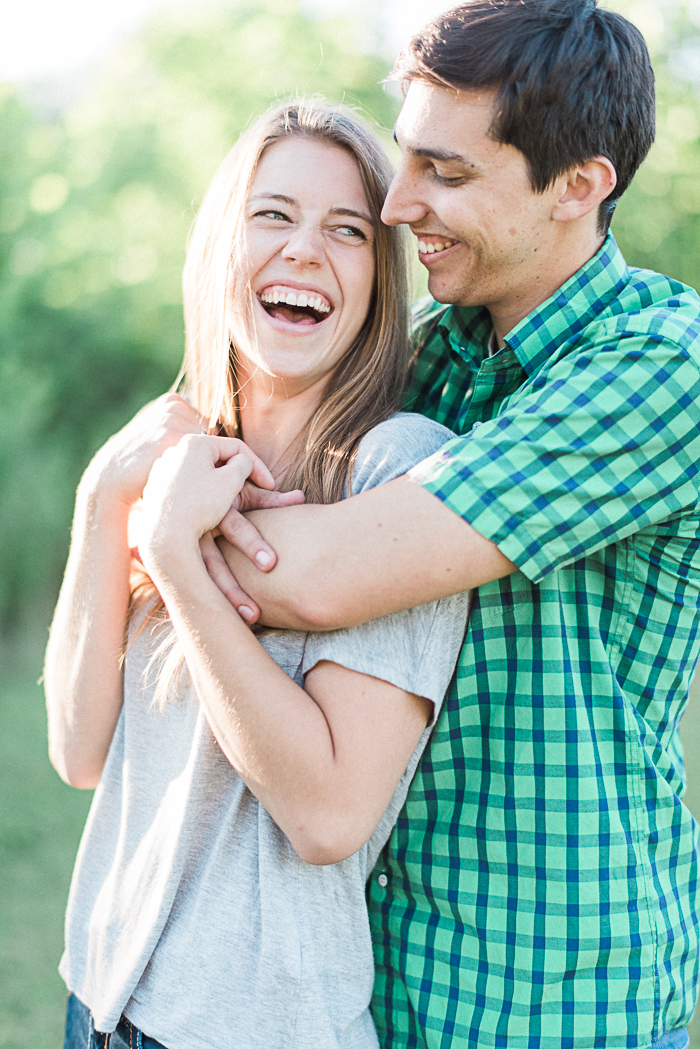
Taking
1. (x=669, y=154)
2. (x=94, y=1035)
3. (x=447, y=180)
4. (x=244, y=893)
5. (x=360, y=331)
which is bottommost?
(x=94, y=1035)

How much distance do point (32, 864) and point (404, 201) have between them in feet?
12.8

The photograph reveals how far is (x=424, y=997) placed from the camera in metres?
1.47

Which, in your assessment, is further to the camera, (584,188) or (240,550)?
(584,188)

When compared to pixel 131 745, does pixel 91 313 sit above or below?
above

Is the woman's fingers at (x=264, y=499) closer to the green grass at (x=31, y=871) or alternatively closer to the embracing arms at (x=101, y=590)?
the embracing arms at (x=101, y=590)

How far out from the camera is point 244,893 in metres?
1.41

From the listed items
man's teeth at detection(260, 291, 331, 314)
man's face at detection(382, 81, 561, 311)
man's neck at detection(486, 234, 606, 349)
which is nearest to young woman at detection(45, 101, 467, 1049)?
man's teeth at detection(260, 291, 331, 314)

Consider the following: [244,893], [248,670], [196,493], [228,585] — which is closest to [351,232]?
[196,493]

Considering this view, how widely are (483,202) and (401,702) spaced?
2.83 ft

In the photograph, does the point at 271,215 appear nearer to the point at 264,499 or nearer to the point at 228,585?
the point at 264,499

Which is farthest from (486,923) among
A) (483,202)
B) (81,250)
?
(81,250)

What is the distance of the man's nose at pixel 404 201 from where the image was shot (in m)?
1.64

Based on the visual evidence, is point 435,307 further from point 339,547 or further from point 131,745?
point 131,745

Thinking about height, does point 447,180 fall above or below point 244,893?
above
